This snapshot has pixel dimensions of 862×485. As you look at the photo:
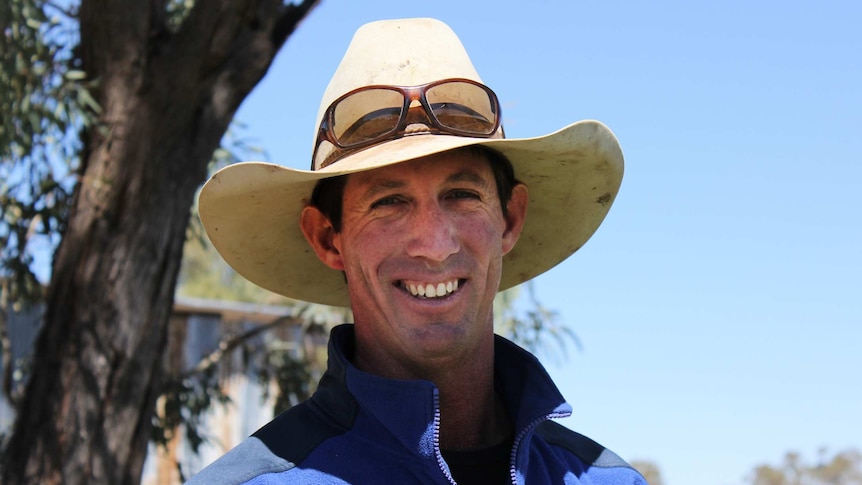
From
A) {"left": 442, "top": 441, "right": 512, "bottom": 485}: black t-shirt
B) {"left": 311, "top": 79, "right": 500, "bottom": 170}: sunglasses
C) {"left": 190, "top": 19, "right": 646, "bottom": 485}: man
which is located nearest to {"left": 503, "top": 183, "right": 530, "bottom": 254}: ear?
{"left": 190, "top": 19, "right": 646, "bottom": 485}: man

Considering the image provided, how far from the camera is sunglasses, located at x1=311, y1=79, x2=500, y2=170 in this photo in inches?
97.7

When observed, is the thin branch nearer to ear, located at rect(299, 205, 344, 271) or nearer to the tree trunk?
the tree trunk

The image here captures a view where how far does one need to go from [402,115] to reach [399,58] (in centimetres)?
19

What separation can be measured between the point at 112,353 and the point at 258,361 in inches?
173

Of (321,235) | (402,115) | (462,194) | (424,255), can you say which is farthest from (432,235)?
(321,235)

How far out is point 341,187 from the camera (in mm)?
2559

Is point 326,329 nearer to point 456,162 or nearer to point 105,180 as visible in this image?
point 105,180

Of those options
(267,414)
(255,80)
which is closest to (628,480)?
(255,80)

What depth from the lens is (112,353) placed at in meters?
5.80

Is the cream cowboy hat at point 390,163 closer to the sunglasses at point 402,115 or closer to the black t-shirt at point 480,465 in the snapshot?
the sunglasses at point 402,115

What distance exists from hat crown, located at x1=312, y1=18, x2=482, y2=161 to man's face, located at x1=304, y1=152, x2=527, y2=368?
8.6 inches

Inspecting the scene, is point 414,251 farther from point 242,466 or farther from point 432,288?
point 242,466

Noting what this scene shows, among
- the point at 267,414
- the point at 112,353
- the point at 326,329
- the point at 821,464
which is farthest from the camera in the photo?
the point at 821,464

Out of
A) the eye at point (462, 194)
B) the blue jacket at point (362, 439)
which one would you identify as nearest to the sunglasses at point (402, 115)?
the eye at point (462, 194)
